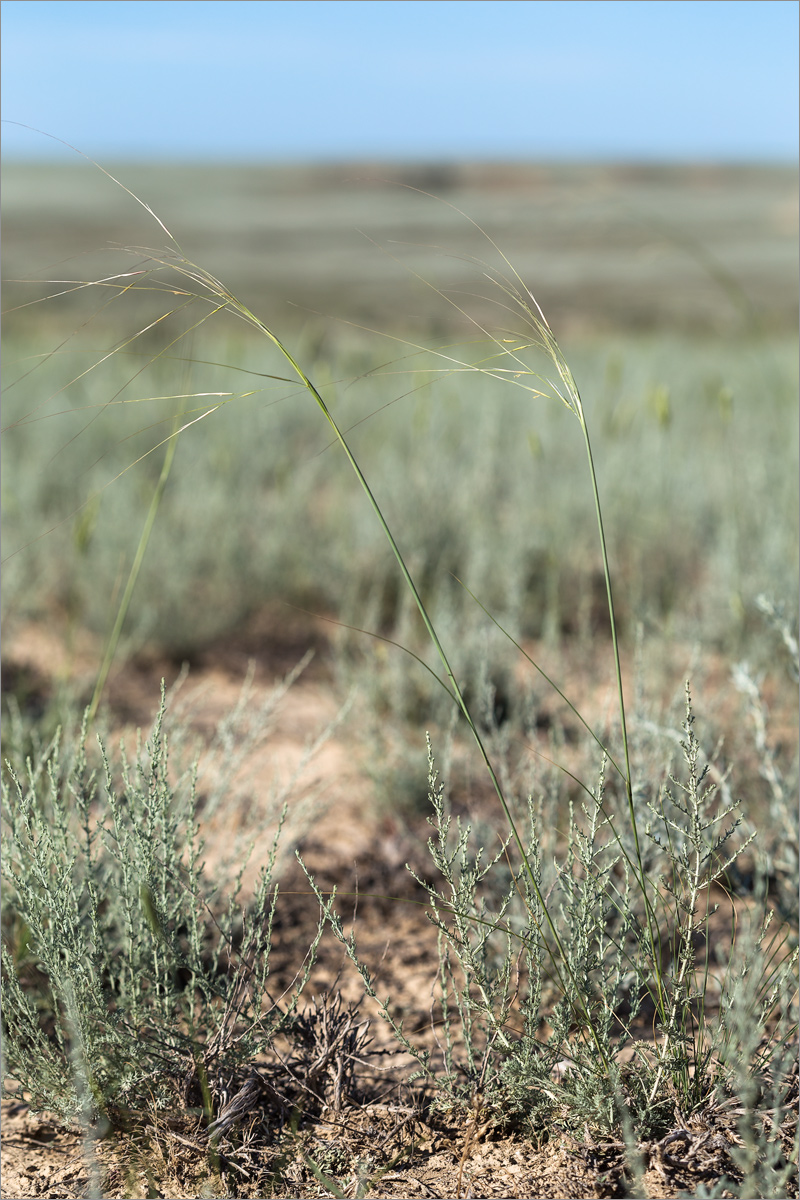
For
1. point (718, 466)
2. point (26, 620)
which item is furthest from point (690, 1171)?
point (718, 466)

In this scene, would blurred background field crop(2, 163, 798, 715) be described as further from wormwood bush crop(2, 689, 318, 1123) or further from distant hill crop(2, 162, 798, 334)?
distant hill crop(2, 162, 798, 334)

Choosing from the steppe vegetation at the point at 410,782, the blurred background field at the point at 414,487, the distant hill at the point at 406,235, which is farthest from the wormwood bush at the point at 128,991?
the distant hill at the point at 406,235

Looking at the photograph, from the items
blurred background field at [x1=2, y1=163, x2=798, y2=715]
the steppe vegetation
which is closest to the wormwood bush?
the steppe vegetation

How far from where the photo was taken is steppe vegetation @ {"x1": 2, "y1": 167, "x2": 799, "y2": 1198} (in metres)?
1.11

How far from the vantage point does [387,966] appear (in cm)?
162

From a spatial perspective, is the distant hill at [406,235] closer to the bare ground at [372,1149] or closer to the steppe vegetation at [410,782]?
the steppe vegetation at [410,782]

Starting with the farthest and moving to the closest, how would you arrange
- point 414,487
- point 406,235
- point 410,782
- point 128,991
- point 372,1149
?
1. point 406,235
2. point 414,487
3. point 410,782
4. point 128,991
5. point 372,1149

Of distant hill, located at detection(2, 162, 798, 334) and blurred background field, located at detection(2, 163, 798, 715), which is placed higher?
distant hill, located at detection(2, 162, 798, 334)

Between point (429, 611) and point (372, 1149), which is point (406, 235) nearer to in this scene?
point (429, 611)

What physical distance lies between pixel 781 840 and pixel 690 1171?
723mm

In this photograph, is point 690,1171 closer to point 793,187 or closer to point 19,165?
point 793,187

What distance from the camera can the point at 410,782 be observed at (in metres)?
2.04

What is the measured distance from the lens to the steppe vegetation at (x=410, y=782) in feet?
3.65

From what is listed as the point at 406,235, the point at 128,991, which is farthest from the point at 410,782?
the point at 406,235
